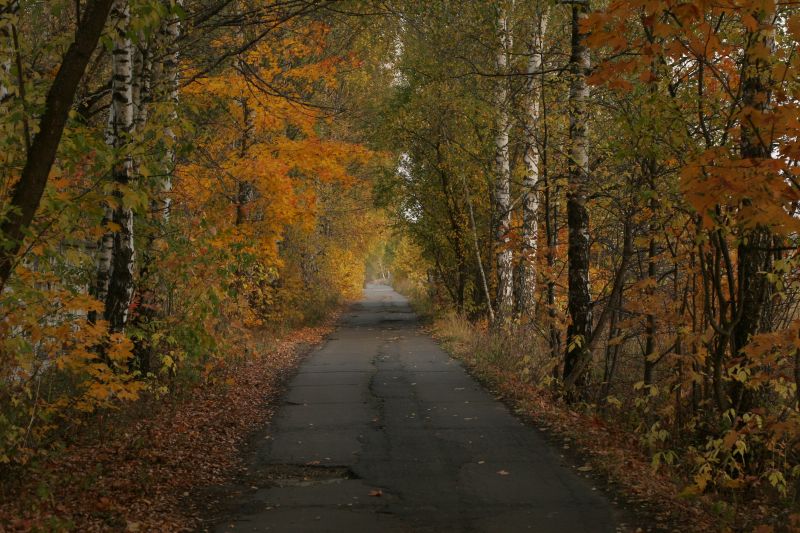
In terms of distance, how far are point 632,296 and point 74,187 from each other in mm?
7491

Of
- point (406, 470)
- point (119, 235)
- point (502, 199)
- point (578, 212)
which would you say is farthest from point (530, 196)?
point (406, 470)

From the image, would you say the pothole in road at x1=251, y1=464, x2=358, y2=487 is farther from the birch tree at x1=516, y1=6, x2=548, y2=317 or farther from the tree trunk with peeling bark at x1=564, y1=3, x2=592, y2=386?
Answer: the birch tree at x1=516, y1=6, x2=548, y2=317

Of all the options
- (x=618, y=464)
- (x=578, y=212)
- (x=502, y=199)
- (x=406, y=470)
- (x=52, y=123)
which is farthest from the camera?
(x=502, y=199)

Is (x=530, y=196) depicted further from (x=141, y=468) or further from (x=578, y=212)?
(x=141, y=468)

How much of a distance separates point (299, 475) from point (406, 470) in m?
1.10

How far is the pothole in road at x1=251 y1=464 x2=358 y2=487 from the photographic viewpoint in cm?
716

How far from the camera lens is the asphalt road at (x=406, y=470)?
5.96 meters

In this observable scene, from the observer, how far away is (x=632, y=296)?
9992 mm

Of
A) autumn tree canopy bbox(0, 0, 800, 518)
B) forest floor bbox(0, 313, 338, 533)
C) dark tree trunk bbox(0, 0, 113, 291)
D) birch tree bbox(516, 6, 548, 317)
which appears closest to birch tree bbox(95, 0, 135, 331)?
autumn tree canopy bbox(0, 0, 800, 518)

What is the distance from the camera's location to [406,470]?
7500mm

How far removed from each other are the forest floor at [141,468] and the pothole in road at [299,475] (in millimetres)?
350

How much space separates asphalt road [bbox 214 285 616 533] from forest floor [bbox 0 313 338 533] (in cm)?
44

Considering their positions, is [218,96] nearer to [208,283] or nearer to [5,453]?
[208,283]

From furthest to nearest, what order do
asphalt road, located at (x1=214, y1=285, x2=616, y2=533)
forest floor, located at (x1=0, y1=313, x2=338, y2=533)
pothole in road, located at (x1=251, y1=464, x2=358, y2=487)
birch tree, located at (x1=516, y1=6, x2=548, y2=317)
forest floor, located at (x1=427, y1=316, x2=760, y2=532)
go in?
1. birch tree, located at (x1=516, y1=6, x2=548, y2=317)
2. pothole in road, located at (x1=251, y1=464, x2=358, y2=487)
3. asphalt road, located at (x1=214, y1=285, x2=616, y2=533)
4. forest floor, located at (x1=427, y1=316, x2=760, y2=532)
5. forest floor, located at (x1=0, y1=313, x2=338, y2=533)
